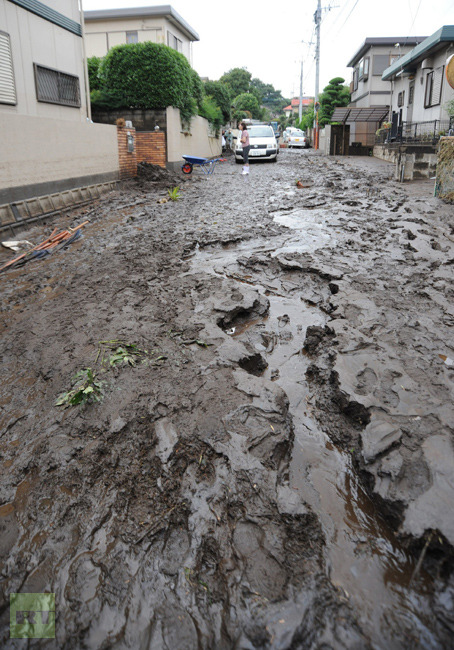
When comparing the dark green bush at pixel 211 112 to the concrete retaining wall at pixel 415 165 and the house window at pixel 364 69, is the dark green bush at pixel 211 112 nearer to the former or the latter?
the house window at pixel 364 69

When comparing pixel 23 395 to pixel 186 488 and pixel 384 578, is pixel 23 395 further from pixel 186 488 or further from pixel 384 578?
pixel 384 578

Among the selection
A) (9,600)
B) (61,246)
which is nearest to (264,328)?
(9,600)

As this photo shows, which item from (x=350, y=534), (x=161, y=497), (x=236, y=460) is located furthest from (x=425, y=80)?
(x=161, y=497)

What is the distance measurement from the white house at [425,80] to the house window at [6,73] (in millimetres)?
12575

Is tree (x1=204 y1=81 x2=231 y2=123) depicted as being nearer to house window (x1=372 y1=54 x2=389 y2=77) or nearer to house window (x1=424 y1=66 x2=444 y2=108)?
house window (x1=372 y1=54 x2=389 y2=77)

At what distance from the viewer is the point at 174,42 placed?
21703mm

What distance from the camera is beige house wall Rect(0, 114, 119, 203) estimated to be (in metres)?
8.35

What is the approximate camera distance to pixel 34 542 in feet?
6.79

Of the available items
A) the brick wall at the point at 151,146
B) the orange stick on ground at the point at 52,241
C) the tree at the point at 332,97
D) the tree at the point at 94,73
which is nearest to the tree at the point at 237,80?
the tree at the point at 332,97

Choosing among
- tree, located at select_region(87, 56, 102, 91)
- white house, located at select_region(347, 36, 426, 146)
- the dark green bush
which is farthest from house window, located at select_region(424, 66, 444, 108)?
tree, located at select_region(87, 56, 102, 91)

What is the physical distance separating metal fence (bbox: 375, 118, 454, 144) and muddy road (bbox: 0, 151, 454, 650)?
11.6m

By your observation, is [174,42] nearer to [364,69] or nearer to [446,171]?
[364,69]

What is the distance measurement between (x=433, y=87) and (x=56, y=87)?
44.9 ft

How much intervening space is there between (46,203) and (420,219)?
7106 mm
